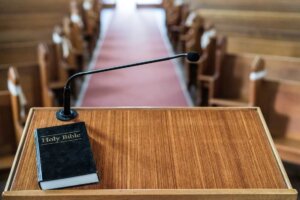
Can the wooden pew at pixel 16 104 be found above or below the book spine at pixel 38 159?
below

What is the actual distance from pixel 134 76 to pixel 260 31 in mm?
1359

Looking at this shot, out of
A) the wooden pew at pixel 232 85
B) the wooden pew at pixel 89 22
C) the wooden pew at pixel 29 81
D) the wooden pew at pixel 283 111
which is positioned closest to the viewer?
the wooden pew at pixel 283 111

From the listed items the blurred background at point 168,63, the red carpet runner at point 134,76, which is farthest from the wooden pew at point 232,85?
the red carpet runner at point 134,76

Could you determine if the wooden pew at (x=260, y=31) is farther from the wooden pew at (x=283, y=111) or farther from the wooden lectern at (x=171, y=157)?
the wooden lectern at (x=171, y=157)

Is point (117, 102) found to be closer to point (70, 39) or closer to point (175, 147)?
point (70, 39)

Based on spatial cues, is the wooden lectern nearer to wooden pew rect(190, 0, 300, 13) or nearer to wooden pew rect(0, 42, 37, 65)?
wooden pew rect(0, 42, 37, 65)

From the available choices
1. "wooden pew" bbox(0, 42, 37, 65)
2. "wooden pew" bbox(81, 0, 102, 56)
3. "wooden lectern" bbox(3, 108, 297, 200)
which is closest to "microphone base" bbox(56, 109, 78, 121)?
"wooden lectern" bbox(3, 108, 297, 200)

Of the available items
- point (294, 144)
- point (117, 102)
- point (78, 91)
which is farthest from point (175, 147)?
point (78, 91)

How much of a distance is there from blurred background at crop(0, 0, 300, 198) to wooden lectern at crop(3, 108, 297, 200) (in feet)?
3.68

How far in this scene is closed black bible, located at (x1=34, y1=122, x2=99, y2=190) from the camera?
95 cm

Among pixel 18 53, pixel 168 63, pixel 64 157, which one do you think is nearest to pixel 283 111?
pixel 64 157

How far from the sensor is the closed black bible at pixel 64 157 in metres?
0.95

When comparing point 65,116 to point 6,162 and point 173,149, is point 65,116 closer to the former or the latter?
point 173,149

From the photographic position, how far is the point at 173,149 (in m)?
1.12
